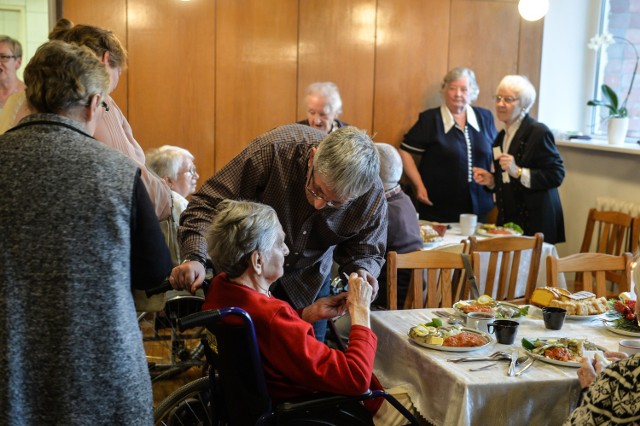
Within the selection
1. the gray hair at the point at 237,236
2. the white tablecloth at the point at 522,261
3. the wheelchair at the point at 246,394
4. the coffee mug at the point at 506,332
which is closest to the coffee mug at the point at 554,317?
the coffee mug at the point at 506,332

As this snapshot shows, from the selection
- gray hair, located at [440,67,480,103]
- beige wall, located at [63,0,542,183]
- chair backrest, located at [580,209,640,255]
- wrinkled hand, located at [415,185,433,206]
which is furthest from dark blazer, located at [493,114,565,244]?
beige wall, located at [63,0,542,183]

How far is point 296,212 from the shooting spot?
2.46 m

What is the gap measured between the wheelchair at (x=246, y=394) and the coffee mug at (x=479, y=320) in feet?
1.65

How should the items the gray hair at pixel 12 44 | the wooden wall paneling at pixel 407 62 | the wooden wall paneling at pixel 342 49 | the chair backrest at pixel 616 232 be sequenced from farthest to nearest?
the wooden wall paneling at pixel 407 62, the wooden wall paneling at pixel 342 49, the chair backrest at pixel 616 232, the gray hair at pixel 12 44

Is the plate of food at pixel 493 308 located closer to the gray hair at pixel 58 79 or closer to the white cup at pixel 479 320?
the white cup at pixel 479 320

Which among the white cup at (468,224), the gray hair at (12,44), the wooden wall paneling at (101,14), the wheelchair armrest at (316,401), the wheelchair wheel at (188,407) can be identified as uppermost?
the wooden wall paneling at (101,14)

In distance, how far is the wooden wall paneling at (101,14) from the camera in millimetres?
4875

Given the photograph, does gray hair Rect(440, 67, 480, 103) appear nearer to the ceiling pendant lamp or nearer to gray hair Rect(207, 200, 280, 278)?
the ceiling pendant lamp

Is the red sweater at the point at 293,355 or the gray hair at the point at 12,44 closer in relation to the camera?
the red sweater at the point at 293,355

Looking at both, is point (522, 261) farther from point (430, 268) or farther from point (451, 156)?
point (451, 156)

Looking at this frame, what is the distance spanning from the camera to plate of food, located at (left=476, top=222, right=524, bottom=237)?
13.9ft

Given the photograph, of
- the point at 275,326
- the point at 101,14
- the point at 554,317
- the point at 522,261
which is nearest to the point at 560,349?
the point at 554,317

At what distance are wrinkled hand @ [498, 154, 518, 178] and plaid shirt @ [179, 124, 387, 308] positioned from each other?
7.04 feet

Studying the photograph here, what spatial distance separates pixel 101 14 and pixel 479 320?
3.48 m
